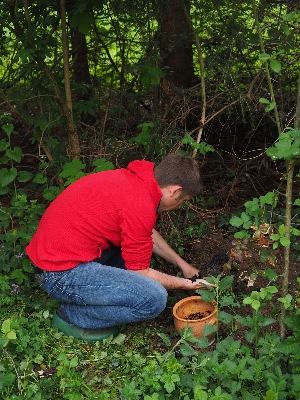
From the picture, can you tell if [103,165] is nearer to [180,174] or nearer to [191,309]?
[180,174]

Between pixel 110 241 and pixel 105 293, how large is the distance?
32 centimetres

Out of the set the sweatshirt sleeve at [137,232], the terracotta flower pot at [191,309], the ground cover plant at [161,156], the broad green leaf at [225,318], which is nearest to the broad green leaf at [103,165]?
the ground cover plant at [161,156]

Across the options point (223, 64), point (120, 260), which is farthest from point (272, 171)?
point (120, 260)

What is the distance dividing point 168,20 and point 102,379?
10.3 ft

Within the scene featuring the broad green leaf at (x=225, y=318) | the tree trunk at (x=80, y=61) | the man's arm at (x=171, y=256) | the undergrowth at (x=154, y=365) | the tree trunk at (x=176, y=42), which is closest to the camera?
the undergrowth at (x=154, y=365)

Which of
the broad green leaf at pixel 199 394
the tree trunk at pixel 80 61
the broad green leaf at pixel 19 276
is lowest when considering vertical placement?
the broad green leaf at pixel 199 394

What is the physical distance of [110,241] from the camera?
3.47m

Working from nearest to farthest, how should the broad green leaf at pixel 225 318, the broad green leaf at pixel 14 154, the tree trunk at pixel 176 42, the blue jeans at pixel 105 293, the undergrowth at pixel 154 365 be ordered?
1. the undergrowth at pixel 154 365
2. the broad green leaf at pixel 225 318
3. the blue jeans at pixel 105 293
4. the broad green leaf at pixel 14 154
5. the tree trunk at pixel 176 42

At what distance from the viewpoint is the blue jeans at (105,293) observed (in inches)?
130

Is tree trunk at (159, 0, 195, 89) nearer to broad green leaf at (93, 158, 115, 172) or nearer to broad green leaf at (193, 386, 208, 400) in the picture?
broad green leaf at (93, 158, 115, 172)

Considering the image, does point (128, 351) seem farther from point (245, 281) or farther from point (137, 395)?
point (245, 281)

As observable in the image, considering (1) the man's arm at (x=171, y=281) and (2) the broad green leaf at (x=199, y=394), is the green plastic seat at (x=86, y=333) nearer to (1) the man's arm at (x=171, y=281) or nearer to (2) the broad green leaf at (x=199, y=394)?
(1) the man's arm at (x=171, y=281)

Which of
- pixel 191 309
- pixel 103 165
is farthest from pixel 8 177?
pixel 191 309

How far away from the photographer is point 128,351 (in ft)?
11.0
